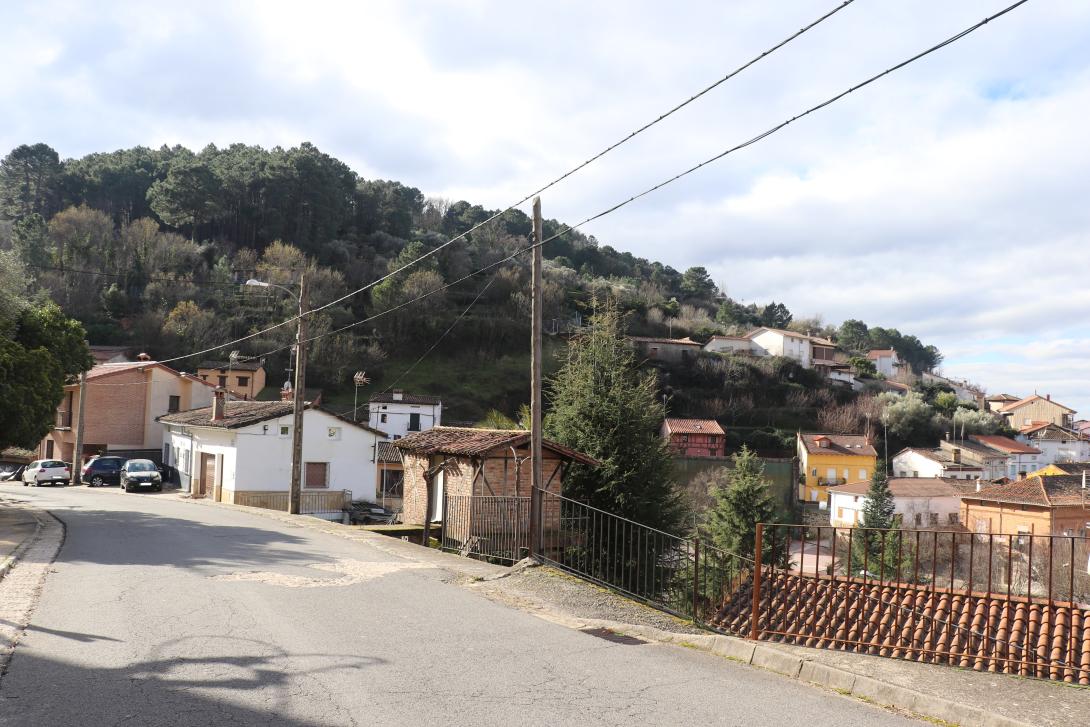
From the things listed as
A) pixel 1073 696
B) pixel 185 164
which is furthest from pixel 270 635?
pixel 185 164

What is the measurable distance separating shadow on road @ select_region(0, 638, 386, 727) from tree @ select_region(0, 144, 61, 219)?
87.2m

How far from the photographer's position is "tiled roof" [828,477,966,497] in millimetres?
50500

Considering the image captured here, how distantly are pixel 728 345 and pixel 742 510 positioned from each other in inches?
2512

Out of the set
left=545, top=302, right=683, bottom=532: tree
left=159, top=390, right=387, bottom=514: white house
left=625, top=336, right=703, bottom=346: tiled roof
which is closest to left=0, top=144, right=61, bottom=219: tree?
left=159, top=390, right=387, bottom=514: white house

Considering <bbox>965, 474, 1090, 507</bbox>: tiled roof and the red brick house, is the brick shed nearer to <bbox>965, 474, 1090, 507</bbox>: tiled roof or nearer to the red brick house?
<bbox>965, 474, 1090, 507</bbox>: tiled roof

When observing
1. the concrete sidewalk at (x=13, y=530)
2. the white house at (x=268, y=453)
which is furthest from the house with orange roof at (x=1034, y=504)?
the concrete sidewalk at (x=13, y=530)

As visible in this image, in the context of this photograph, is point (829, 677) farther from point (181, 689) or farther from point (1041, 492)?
point (1041, 492)

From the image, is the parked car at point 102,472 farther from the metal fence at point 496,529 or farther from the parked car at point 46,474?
the metal fence at point 496,529

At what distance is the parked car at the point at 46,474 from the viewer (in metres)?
36.9

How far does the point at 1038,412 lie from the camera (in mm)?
102938

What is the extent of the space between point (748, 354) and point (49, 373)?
73412 millimetres

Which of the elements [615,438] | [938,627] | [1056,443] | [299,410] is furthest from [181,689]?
[1056,443]

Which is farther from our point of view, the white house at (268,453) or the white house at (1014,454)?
the white house at (1014,454)

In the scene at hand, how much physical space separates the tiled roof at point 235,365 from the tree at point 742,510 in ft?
134
